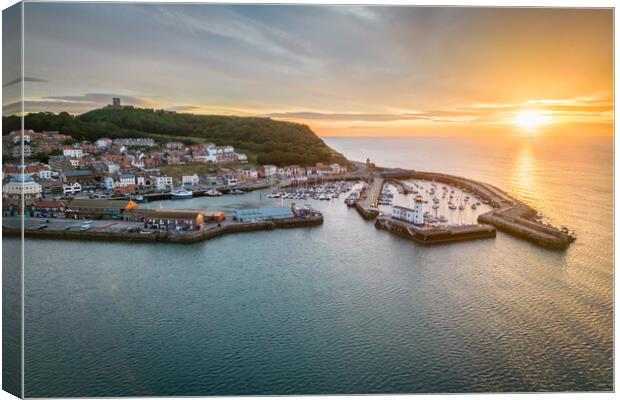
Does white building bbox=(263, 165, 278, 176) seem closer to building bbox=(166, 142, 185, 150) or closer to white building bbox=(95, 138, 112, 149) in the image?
building bbox=(166, 142, 185, 150)

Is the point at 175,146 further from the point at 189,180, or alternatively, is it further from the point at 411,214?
the point at 411,214

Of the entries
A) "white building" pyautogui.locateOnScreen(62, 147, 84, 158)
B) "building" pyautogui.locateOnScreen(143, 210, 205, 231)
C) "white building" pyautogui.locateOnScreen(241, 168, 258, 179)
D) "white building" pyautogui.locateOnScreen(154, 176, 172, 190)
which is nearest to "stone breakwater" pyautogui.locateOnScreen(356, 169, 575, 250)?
"building" pyautogui.locateOnScreen(143, 210, 205, 231)

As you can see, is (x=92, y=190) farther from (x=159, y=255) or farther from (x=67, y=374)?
(x=67, y=374)

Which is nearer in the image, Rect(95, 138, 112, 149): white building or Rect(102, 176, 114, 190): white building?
Rect(102, 176, 114, 190): white building

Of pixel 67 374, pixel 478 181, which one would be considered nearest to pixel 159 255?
pixel 67 374

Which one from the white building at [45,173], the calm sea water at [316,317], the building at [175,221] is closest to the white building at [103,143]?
the white building at [45,173]

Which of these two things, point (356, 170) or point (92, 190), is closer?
point (92, 190)
